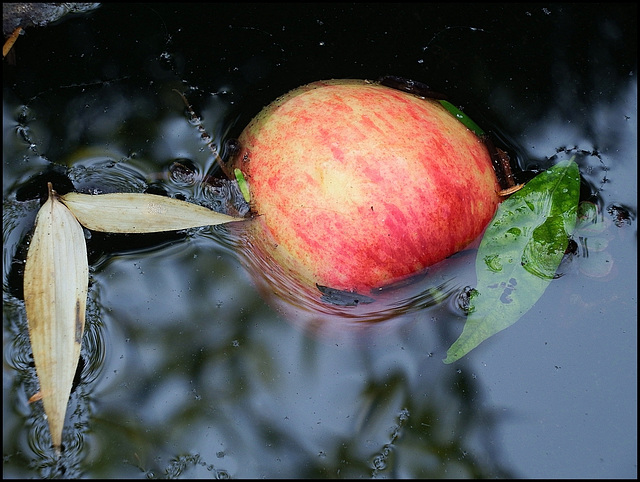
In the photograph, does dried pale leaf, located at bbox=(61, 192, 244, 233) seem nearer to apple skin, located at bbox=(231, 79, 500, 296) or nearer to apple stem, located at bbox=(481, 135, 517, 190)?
apple skin, located at bbox=(231, 79, 500, 296)

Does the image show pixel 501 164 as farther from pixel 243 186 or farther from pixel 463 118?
pixel 243 186

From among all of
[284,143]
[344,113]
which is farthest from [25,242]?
[344,113]

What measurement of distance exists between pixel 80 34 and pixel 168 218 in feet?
2.79

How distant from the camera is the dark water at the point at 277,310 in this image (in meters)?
1.71

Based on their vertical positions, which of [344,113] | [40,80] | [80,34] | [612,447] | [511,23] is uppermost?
[511,23]

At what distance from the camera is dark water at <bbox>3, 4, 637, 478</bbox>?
1707 mm

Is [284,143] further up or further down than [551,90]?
further down

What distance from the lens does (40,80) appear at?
207 centimetres

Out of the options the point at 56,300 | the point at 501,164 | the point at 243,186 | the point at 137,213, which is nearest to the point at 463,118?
the point at 501,164

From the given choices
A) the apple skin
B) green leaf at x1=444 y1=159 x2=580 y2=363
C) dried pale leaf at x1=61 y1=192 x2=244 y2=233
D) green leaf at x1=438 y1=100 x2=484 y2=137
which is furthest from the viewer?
green leaf at x1=438 y1=100 x2=484 y2=137

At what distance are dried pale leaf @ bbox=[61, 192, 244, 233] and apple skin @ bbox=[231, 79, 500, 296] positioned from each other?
23cm

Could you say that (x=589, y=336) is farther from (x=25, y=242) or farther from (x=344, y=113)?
(x=25, y=242)

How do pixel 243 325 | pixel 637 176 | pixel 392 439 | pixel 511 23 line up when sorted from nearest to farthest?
1. pixel 392 439
2. pixel 243 325
3. pixel 637 176
4. pixel 511 23

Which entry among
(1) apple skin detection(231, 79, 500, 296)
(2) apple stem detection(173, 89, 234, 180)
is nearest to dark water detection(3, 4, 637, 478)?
(2) apple stem detection(173, 89, 234, 180)
